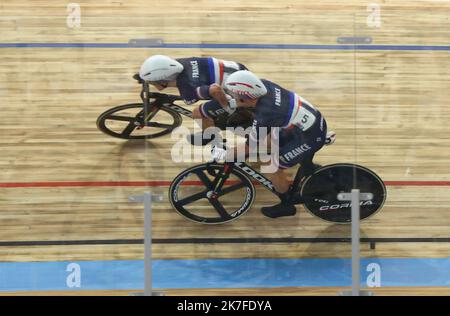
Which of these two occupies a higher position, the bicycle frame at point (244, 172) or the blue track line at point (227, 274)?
the bicycle frame at point (244, 172)

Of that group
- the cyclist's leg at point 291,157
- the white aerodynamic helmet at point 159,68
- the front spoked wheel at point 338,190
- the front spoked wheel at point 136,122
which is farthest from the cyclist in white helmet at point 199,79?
the front spoked wheel at point 338,190

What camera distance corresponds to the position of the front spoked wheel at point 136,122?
5.06 metres

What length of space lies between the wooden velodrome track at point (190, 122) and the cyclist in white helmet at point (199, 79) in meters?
0.07

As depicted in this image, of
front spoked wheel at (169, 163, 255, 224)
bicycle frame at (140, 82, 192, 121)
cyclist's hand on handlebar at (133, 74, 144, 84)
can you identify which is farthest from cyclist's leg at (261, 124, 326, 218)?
cyclist's hand on handlebar at (133, 74, 144, 84)

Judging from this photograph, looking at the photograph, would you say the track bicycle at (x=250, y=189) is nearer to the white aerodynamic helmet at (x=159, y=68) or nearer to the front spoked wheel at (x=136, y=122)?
the front spoked wheel at (x=136, y=122)

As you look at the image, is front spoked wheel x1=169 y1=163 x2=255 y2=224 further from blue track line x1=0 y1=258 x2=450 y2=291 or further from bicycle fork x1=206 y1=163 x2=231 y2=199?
blue track line x1=0 y1=258 x2=450 y2=291

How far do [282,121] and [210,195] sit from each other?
647 mm

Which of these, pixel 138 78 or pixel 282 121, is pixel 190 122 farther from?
pixel 282 121

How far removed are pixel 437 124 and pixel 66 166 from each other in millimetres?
2342

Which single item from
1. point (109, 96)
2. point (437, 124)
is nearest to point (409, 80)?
point (437, 124)

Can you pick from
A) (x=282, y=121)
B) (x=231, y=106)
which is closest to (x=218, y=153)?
(x=231, y=106)

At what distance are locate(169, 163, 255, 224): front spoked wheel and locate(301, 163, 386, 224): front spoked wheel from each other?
38 cm

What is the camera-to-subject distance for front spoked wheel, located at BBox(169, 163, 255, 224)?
5.18 m

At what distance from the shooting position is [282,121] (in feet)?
17.0
